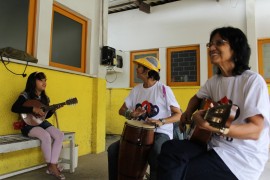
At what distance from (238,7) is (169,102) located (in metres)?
3.88

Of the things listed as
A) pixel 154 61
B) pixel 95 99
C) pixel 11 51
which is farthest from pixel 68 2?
pixel 154 61

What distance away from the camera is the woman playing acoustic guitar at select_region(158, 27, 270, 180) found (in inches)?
43.6

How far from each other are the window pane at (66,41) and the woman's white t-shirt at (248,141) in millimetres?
2813

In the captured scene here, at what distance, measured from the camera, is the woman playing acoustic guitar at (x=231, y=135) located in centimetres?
111

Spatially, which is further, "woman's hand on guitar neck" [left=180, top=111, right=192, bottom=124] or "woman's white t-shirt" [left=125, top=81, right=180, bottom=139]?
"woman's white t-shirt" [left=125, top=81, right=180, bottom=139]

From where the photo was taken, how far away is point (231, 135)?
3.50 feet

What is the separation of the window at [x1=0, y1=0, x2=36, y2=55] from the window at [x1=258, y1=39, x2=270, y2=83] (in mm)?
4425

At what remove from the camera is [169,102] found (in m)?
2.13

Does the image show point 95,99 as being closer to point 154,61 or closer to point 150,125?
point 154,61

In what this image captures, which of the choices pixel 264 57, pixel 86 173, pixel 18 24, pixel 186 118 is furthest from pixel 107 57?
pixel 264 57

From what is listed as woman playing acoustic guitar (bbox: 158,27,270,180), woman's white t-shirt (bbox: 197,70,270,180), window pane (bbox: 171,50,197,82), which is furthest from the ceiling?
woman's white t-shirt (bbox: 197,70,270,180)

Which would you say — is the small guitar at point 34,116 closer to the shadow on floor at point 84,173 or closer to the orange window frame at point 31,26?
the shadow on floor at point 84,173

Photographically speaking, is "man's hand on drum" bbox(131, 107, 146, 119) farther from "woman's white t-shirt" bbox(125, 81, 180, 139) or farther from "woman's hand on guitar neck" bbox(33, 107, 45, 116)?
"woman's hand on guitar neck" bbox(33, 107, 45, 116)

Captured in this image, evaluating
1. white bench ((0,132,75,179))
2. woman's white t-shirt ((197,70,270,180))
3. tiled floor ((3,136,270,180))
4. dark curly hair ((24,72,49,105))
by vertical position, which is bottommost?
tiled floor ((3,136,270,180))
